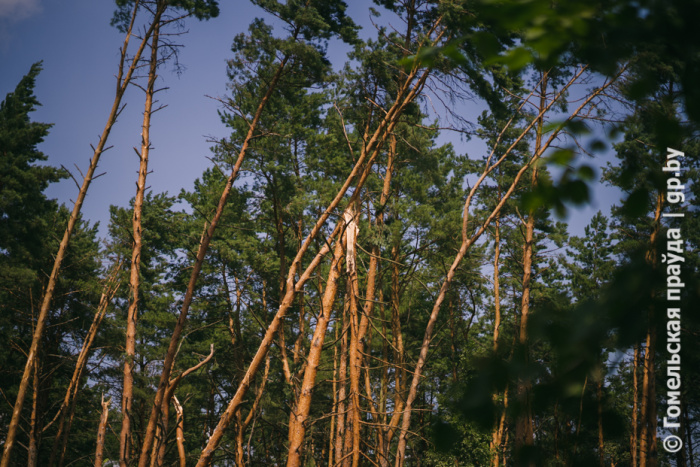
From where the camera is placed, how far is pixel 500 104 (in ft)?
24.1

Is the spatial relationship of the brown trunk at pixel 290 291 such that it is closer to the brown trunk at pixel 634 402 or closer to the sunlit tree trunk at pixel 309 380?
the sunlit tree trunk at pixel 309 380

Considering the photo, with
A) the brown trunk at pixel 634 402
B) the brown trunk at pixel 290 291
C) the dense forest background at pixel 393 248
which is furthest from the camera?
the brown trunk at pixel 634 402

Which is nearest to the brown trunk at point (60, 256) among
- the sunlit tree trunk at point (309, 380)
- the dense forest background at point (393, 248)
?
the dense forest background at point (393, 248)

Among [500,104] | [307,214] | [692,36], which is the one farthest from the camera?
[307,214]

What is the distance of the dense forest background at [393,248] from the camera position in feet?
3.56

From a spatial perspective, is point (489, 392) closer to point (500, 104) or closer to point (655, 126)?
point (655, 126)

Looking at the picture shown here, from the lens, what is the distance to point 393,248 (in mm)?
17625

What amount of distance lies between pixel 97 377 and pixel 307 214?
13.5 meters

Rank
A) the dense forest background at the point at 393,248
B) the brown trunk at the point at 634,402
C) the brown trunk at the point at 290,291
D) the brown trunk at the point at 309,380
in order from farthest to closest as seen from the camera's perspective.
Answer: the brown trunk at the point at 634,402 → the brown trunk at the point at 309,380 → the brown trunk at the point at 290,291 → the dense forest background at the point at 393,248

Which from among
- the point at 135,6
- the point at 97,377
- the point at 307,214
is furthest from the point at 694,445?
the point at 135,6

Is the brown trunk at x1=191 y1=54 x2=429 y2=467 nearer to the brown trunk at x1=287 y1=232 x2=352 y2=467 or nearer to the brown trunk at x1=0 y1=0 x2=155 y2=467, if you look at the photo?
the brown trunk at x1=287 y1=232 x2=352 y2=467

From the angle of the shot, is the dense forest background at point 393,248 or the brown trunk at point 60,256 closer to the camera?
the dense forest background at point 393,248

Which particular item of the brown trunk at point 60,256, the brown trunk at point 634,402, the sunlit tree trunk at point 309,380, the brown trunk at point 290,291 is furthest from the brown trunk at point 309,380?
the brown trunk at point 634,402

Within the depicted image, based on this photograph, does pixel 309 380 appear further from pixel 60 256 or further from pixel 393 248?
pixel 393 248
